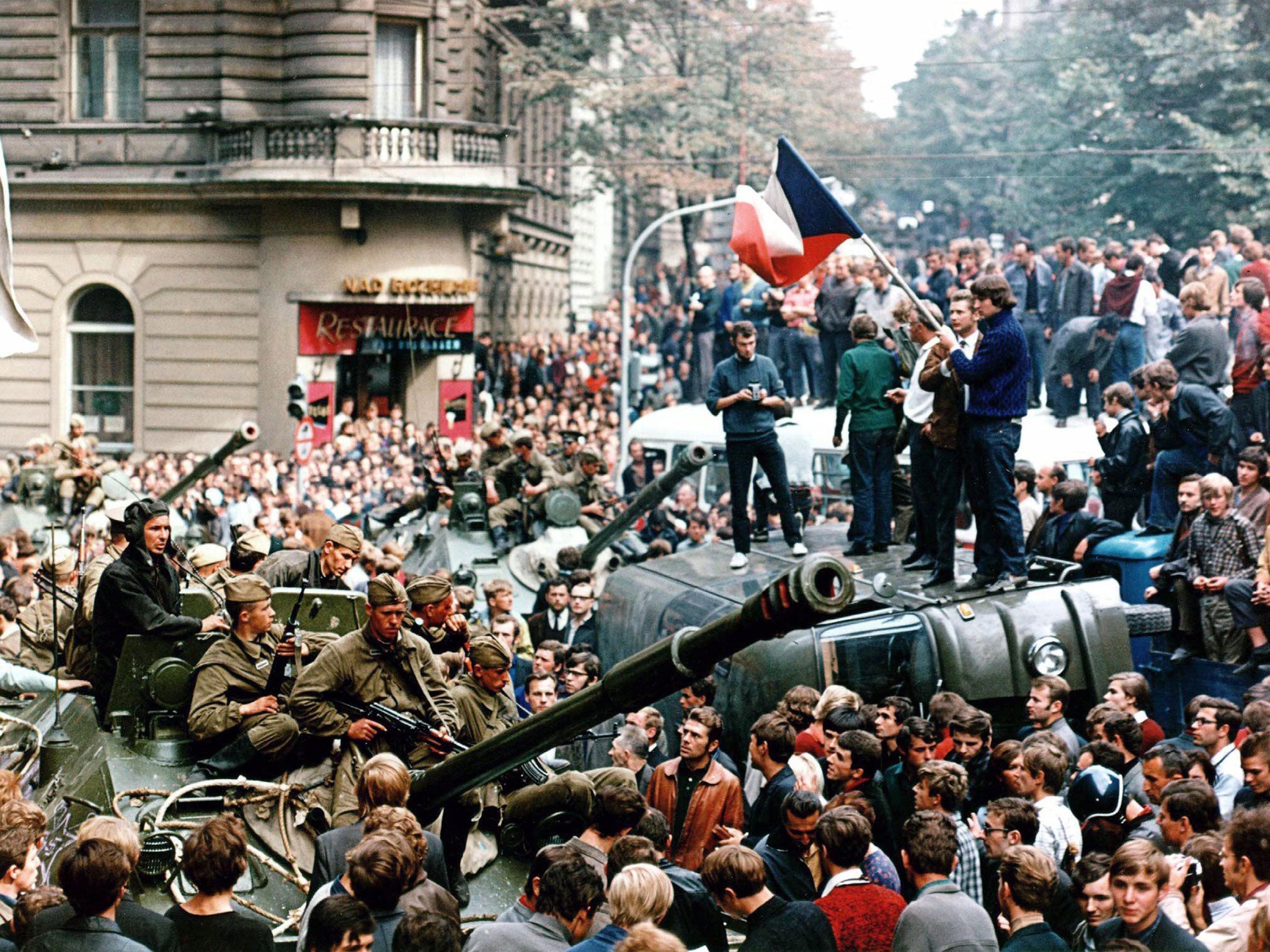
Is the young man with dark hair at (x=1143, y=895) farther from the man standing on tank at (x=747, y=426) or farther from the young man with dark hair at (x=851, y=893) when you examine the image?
the man standing on tank at (x=747, y=426)

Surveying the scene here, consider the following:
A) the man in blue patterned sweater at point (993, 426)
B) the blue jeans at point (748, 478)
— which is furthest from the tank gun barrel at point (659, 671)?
the blue jeans at point (748, 478)

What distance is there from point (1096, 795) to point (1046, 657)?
9.33 ft

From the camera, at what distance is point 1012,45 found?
72625 mm

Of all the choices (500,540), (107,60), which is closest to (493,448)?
(500,540)

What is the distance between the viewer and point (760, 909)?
7.13 metres

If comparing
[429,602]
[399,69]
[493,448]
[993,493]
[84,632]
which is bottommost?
[84,632]

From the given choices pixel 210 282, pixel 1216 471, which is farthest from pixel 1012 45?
pixel 1216 471

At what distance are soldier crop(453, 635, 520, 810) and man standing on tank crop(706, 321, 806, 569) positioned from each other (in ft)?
14.5

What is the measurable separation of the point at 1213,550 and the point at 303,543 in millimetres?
7381

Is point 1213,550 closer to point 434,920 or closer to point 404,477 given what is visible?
point 434,920

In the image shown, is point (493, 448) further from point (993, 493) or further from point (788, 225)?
→ point (993, 493)

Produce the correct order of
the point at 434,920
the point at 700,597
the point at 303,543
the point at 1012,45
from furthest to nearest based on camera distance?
the point at 1012,45 < the point at 303,543 < the point at 700,597 < the point at 434,920

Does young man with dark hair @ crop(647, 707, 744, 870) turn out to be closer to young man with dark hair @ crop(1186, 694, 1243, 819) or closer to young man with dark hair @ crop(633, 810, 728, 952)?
young man with dark hair @ crop(633, 810, 728, 952)

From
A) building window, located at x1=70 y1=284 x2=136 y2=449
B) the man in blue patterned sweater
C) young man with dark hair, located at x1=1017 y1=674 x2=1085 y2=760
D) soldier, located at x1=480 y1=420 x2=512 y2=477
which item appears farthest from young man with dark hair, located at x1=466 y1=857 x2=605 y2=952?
building window, located at x1=70 y1=284 x2=136 y2=449
